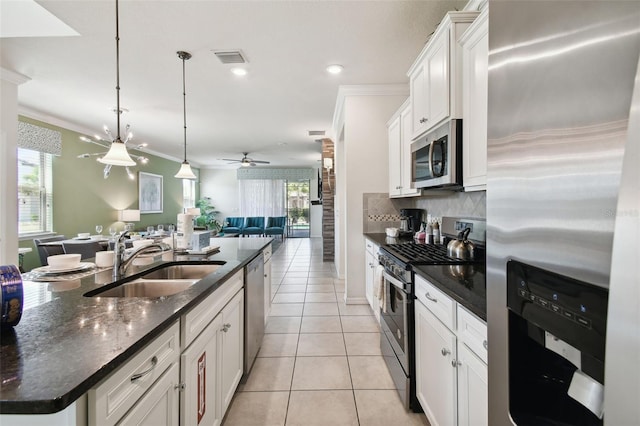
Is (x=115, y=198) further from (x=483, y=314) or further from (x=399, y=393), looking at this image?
(x=483, y=314)

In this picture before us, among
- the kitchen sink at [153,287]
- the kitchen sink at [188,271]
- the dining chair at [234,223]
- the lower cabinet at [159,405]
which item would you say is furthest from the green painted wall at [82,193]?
the lower cabinet at [159,405]

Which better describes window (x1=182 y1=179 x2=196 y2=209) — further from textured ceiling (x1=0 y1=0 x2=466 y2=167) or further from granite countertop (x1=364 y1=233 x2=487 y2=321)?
granite countertop (x1=364 y1=233 x2=487 y2=321)

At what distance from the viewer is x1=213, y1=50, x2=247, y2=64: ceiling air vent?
2.86 meters

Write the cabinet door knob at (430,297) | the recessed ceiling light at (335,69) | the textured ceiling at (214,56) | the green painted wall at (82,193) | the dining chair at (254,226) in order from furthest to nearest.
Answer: the dining chair at (254,226)
the green painted wall at (82,193)
the recessed ceiling light at (335,69)
the textured ceiling at (214,56)
the cabinet door knob at (430,297)

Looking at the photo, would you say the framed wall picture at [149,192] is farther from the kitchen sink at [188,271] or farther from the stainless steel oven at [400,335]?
the stainless steel oven at [400,335]

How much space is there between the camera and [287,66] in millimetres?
3186

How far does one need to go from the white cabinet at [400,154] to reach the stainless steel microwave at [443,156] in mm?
538

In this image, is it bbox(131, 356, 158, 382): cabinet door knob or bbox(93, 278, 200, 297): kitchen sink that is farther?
bbox(93, 278, 200, 297): kitchen sink

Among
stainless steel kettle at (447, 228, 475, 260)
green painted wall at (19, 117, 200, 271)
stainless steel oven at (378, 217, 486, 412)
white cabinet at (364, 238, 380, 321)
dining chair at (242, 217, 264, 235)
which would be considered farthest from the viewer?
dining chair at (242, 217, 264, 235)

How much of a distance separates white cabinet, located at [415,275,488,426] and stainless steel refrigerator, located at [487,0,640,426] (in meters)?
0.36

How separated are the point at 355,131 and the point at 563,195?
3.43 meters

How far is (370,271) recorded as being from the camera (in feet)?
11.1

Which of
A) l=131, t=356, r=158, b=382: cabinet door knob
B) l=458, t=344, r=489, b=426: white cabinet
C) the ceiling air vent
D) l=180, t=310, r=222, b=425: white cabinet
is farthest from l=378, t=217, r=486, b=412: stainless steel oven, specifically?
the ceiling air vent

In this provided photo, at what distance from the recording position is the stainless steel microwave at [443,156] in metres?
1.83
